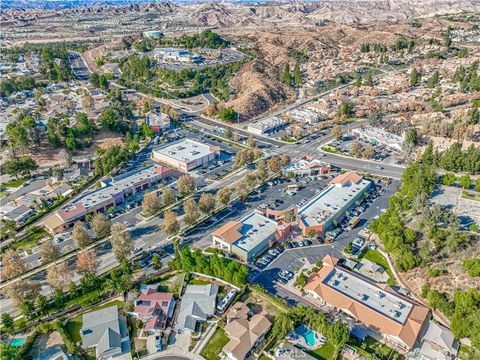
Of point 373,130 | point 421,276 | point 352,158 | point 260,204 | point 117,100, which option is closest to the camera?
point 421,276

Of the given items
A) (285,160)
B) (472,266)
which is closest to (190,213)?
(285,160)

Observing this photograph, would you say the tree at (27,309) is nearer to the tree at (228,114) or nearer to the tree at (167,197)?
the tree at (167,197)

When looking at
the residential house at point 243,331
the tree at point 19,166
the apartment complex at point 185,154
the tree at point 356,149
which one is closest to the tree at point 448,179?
the tree at point 356,149

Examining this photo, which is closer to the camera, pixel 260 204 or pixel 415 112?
pixel 260 204

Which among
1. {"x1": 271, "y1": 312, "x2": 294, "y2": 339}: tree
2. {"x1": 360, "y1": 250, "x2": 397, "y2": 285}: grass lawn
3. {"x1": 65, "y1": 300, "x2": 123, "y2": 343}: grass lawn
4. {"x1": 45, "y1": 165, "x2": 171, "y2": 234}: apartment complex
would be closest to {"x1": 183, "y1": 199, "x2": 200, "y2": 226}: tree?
{"x1": 45, "y1": 165, "x2": 171, "y2": 234}: apartment complex

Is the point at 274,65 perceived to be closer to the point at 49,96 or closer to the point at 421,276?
the point at 49,96

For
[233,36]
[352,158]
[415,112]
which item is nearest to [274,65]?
[233,36]

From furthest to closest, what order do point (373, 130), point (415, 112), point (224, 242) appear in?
1. point (415, 112)
2. point (373, 130)
3. point (224, 242)

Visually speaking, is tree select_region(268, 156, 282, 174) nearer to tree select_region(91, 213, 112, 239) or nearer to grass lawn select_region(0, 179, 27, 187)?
tree select_region(91, 213, 112, 239)
